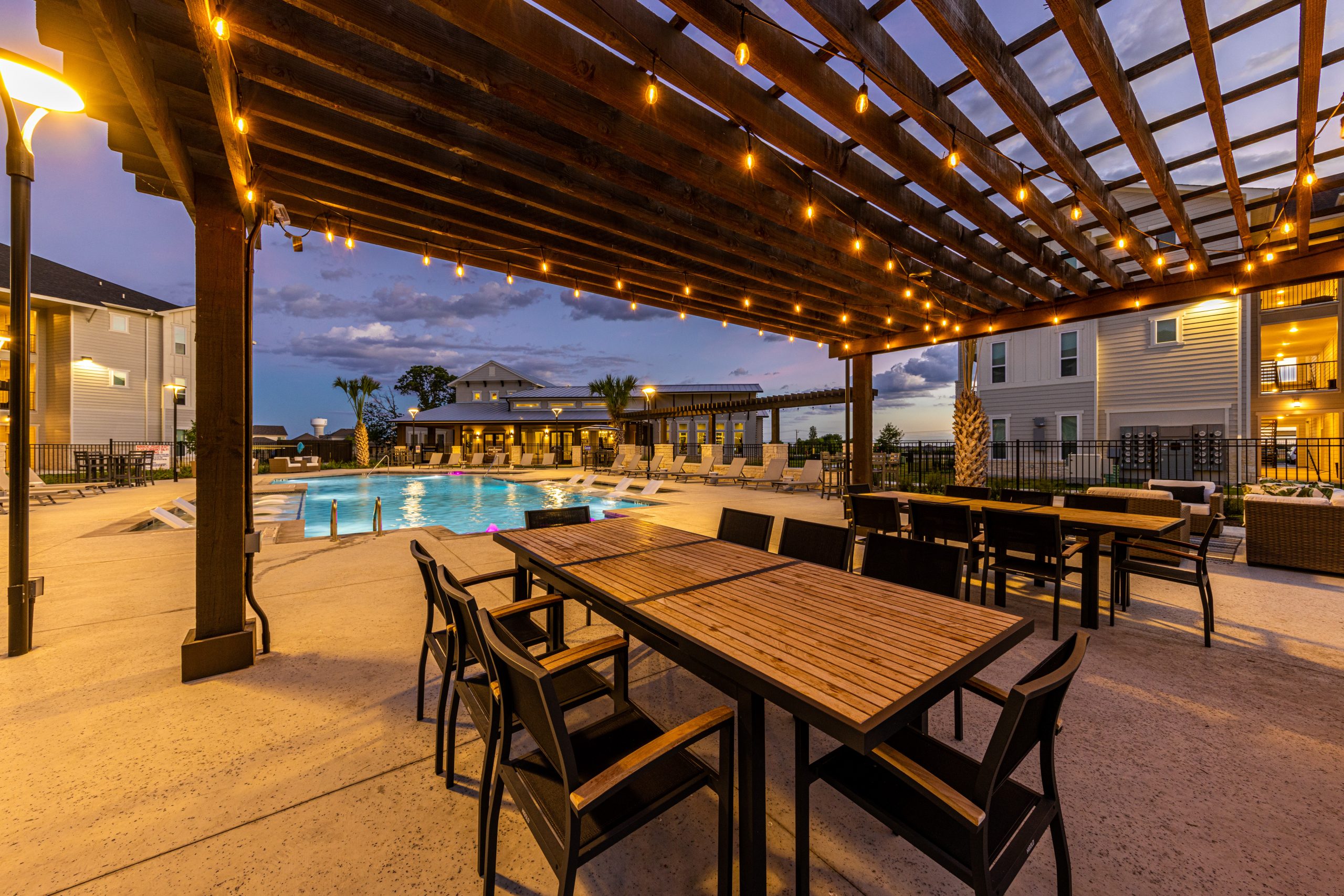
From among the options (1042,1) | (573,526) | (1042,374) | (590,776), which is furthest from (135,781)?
(1042,374)

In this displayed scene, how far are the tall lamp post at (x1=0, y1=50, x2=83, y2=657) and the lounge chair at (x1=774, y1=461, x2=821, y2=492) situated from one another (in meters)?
13.1

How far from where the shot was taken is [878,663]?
1.51m

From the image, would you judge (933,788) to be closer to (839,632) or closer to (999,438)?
(839,632)

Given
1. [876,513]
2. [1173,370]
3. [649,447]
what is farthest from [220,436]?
[649,447]

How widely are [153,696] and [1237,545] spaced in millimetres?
10317

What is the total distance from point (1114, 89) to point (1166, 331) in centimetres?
1431

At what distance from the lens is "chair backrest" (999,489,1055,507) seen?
5.43m

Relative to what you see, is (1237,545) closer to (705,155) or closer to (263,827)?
(705,155)

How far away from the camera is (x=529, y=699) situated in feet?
4.31

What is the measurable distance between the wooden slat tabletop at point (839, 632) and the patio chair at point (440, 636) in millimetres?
917

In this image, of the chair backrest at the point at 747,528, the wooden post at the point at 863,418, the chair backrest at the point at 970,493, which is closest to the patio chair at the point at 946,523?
the chair backrest at the point at 970,493

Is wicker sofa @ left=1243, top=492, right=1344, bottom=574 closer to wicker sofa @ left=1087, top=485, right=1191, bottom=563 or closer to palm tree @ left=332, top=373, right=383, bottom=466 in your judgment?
wicker sofa @ left=1087, top=485, right=1191, bottom=563

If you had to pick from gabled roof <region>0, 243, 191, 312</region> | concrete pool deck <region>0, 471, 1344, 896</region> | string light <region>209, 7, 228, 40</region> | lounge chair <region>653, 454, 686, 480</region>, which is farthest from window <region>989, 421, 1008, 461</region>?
gabled roof <region>0, 243, 191, 312</region>

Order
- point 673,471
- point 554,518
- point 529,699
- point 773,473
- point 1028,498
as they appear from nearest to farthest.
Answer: point 529,699, point 554,518, point 1028,498, point 773,473, point 673,471
